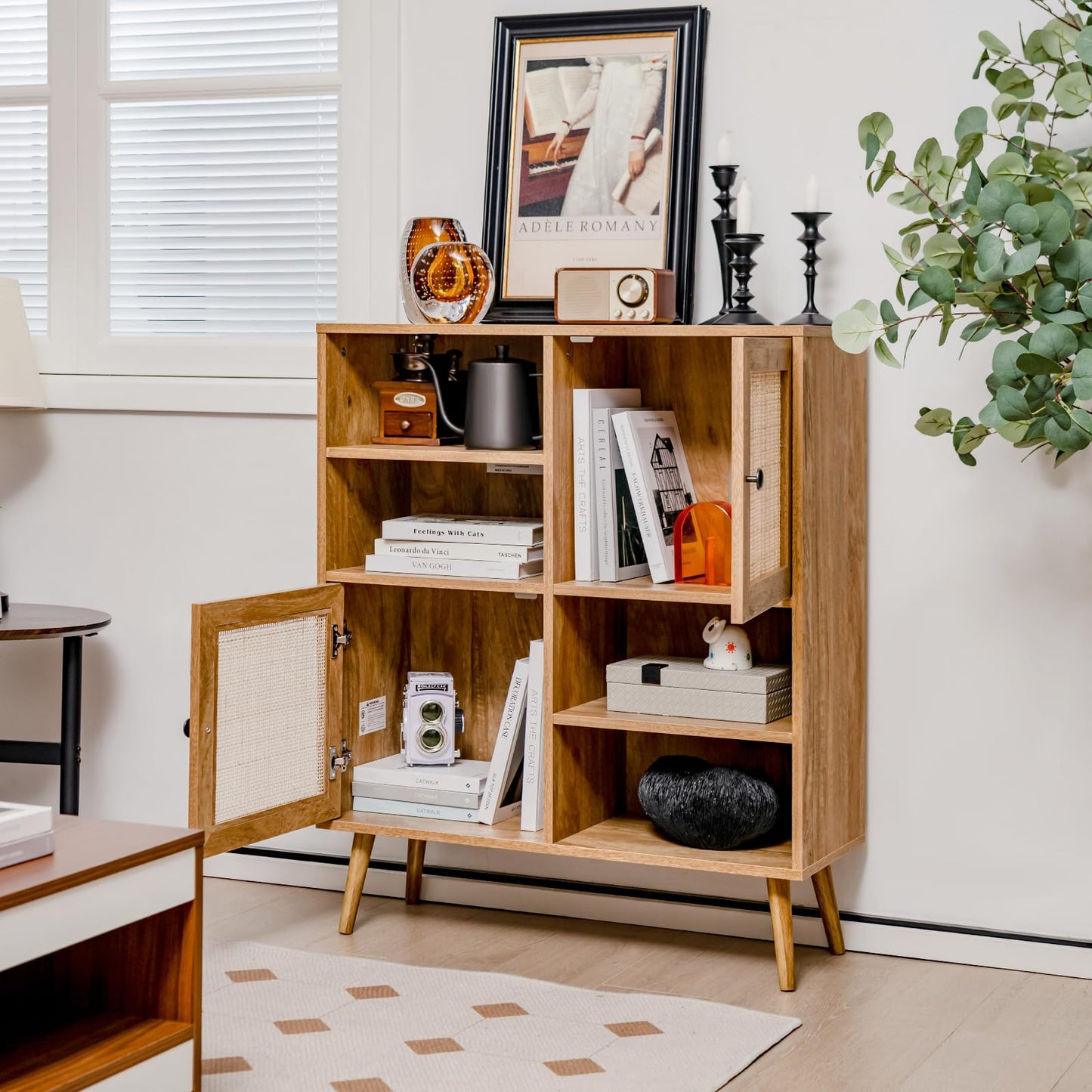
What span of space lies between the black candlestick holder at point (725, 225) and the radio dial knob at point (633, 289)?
0.52 feet

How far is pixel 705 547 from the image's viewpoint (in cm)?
266

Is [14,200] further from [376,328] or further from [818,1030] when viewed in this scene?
[818,1030]

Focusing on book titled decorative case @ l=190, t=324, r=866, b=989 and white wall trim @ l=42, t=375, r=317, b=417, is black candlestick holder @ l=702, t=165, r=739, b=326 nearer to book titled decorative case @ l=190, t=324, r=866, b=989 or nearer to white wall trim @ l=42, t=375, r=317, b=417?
book titled decorative case @ l=190, t=324, r=866, b=989

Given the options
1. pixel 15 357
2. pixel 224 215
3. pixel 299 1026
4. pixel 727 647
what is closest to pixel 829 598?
pixel 727 647

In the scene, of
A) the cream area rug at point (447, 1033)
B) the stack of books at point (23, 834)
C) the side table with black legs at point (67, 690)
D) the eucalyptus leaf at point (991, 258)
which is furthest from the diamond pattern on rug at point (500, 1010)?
the eucalyptus leaf at point (991, 258)

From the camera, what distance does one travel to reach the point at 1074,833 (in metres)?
2.72

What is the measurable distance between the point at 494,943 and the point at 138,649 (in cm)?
106

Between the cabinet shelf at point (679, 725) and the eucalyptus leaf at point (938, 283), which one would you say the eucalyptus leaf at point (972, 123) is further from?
the cabinet shelf at point (679, 725)

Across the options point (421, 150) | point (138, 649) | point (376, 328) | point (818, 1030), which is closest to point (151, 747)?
point (138, 649)

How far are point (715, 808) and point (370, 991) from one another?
0.66 m

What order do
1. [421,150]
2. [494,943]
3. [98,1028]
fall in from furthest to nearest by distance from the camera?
[421,150] < [494,943] < [98,1028]

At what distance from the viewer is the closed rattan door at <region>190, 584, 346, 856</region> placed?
2.50 meters

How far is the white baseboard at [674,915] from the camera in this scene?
2.77 metres

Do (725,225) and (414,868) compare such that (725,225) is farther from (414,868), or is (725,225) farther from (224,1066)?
(224,1066)
